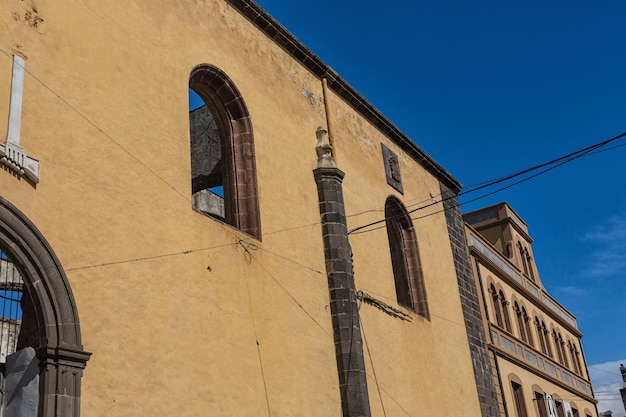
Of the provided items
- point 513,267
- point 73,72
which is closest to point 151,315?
point 73,72

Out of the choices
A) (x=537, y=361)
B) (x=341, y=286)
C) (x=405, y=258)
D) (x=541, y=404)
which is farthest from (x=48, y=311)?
(x=537, y=361)

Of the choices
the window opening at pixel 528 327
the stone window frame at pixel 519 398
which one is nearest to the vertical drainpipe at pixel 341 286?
the stone window frame at pixel 519 398

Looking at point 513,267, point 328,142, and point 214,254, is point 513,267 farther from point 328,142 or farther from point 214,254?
point 214,254

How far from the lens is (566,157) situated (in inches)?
395

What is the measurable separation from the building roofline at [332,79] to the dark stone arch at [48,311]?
211 inches

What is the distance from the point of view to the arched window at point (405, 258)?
44.4 ft

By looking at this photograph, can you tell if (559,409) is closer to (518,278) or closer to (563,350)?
(518,278)

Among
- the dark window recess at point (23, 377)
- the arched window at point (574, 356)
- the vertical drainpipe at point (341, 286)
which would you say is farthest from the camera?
the arched window at point (574, 356)

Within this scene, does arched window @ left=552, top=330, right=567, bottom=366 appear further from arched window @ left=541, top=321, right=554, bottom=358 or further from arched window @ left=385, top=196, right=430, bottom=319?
arched window @ left=385, top=196, right=430, bottom=319

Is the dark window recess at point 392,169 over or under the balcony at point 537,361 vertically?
over

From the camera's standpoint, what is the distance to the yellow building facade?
58.1 feet

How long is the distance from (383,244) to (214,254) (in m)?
4.66

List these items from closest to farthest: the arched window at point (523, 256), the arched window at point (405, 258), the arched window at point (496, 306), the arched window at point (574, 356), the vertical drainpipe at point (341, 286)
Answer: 1. the vertical drainpipe at point (341, 286)
2. the arched window at point (405, 258)
3. the arched window at point (496, 306)
4. the arched window at point (523, 256)
5. the arched window at point (574, 356)

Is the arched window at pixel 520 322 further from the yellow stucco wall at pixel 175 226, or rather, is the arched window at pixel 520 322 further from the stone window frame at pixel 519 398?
the yellow stucco wall at pixel 175 226
